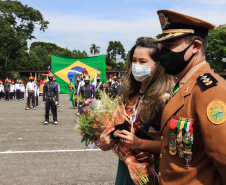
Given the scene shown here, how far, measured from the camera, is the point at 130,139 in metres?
2.11

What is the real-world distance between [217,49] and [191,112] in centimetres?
5100

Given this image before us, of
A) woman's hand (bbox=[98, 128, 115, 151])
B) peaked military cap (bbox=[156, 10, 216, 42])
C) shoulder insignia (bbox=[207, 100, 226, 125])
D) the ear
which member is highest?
peaked military cap (bbox=[156, 10, 216, 42])

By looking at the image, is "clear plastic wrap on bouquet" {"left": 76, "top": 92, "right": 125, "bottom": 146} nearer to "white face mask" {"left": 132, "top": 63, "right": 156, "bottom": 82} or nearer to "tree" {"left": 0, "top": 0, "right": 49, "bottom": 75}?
→ "white face mask" {"left": 132, "top": 63, "right": 156, "bottom": 82}

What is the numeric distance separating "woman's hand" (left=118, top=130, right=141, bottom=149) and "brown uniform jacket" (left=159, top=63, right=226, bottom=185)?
0.46 metres

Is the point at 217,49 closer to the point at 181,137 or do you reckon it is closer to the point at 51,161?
the point at 51,161

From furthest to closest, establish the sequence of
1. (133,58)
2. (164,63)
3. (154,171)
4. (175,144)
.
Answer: (133,58)
(154,171)
(164,63)
(175,144)

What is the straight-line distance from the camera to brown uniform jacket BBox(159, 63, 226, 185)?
1346 mm

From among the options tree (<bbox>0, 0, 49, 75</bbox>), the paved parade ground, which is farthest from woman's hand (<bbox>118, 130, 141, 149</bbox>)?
tree (<bbox>0, 0, 49, 75</bbox>)

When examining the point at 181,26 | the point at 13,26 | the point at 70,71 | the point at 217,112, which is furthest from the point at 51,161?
the point at 13,26

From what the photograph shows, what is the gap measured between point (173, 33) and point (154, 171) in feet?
3.52

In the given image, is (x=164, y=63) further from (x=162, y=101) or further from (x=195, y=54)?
(x=162, y=101)

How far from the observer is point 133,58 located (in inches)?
98.4

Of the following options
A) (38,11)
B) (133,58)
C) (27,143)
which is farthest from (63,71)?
(38,11)

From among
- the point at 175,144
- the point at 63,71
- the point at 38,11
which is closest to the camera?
the point at 175,144
